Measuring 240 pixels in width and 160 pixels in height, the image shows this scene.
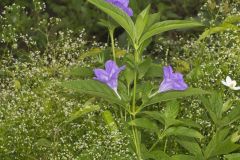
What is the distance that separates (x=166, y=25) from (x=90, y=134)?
29.9 inches

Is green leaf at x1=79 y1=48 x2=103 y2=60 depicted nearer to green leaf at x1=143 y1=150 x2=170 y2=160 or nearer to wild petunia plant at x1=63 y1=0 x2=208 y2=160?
wild petunia plant at x1=63 y1=0 x2=208 y2=160

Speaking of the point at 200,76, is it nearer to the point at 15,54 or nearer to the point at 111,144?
the point at 111,144

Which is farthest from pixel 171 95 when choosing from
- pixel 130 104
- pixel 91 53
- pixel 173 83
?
→ pixel 91 53

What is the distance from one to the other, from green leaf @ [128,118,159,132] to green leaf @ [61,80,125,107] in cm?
8

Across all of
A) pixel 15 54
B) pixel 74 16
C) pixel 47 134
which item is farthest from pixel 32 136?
pixel 74 16

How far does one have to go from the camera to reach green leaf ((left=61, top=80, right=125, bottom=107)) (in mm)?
2410

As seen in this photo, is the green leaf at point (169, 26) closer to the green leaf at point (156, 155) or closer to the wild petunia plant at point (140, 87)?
the wild petunia plant at point (140, 87)

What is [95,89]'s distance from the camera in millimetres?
2441

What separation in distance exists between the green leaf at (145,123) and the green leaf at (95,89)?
3.1 inches

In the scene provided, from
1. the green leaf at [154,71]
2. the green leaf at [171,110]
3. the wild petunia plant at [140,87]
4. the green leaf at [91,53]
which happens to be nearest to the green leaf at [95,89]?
the wild petunia plant at [140,87]

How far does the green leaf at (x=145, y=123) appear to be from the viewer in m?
2.46

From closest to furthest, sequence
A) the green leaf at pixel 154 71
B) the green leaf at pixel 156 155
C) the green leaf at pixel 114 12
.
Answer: the green leaf at pixel 114 12 < the green leaf at pixel 156 155 < the green leaf at pixel 154 71

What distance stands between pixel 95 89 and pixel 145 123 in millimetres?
220

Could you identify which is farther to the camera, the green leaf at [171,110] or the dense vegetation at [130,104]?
the green leaf at [171,110]
